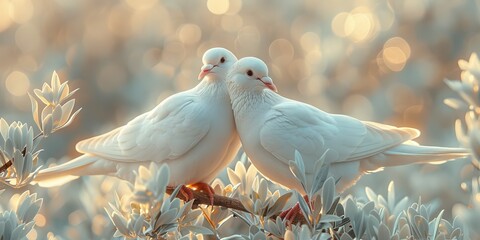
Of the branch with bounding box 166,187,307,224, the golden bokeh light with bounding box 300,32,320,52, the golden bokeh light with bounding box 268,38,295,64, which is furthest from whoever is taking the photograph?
the golden bokeh light with bounding box 268,38,295,64

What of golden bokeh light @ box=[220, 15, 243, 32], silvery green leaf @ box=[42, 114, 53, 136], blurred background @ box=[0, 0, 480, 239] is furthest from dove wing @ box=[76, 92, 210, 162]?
golden bokeh light @ box=[220, 15, 243, 32]

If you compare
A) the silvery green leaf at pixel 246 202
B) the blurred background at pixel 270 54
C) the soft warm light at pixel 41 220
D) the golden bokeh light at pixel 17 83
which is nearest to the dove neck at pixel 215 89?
the silvery green leaf at pixel 246 202

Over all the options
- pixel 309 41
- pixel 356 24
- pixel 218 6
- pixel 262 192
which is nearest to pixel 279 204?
pixel 262 192

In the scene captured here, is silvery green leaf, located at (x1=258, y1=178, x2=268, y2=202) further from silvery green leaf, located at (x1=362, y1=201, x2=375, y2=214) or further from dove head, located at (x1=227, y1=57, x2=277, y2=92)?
dove head, located at (x1=227, y1=57, x2=277, y2=92)

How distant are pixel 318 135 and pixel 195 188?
339mm

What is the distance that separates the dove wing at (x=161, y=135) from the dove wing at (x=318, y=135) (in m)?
0.17

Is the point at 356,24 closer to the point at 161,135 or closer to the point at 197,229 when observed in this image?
the point at 161,135

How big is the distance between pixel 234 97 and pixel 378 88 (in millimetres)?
3161

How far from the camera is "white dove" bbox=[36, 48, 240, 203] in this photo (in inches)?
70.2

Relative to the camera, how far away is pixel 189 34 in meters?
6.06

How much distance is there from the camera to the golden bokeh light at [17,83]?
18.7ft

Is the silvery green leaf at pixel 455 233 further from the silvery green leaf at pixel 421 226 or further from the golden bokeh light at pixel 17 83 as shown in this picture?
the golden bokeh light at pixel 17 83

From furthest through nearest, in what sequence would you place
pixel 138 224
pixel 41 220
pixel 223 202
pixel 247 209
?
pixel 41 220 → pixel 223 202 → pixel 247 209 → pixel 138 224

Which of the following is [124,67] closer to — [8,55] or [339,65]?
[8,55]
